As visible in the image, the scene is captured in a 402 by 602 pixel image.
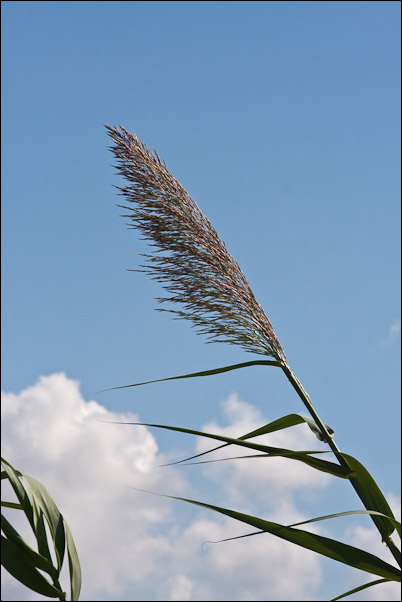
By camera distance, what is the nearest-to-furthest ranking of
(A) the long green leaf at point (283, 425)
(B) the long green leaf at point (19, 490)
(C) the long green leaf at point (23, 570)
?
1. (C) the long green leaf at point (23, 570)
2. (B) the long green leaf at point (19, 490)
3. (A) the long green leaf at point (283, 425)

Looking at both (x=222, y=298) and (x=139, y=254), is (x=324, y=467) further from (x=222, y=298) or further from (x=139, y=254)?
(x=139, y=254)

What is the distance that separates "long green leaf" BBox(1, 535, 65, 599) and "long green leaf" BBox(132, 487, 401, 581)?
0.35 m

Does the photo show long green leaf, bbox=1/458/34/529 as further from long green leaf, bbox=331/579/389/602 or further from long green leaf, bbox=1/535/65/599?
long green leaf, bbox=331/579/389/602

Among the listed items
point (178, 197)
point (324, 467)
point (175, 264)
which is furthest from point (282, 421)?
point (178, 197)

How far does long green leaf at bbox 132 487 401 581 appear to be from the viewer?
1659mm

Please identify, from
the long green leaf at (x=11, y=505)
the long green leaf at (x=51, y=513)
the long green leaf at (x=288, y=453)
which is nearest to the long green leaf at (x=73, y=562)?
the long green leaf at (x=51, y=513)

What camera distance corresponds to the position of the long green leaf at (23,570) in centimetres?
162

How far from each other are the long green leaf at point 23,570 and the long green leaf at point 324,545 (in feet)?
1.15

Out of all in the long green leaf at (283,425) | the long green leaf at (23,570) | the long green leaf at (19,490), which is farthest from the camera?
the long green leaf at (283,425)

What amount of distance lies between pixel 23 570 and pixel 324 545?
27.7 inches

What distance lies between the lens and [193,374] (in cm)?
203

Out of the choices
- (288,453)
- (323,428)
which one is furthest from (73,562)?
(323,428)

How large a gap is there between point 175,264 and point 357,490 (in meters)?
0.84

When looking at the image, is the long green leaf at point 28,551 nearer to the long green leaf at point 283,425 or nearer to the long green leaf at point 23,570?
the long green leaf at point 23,570
